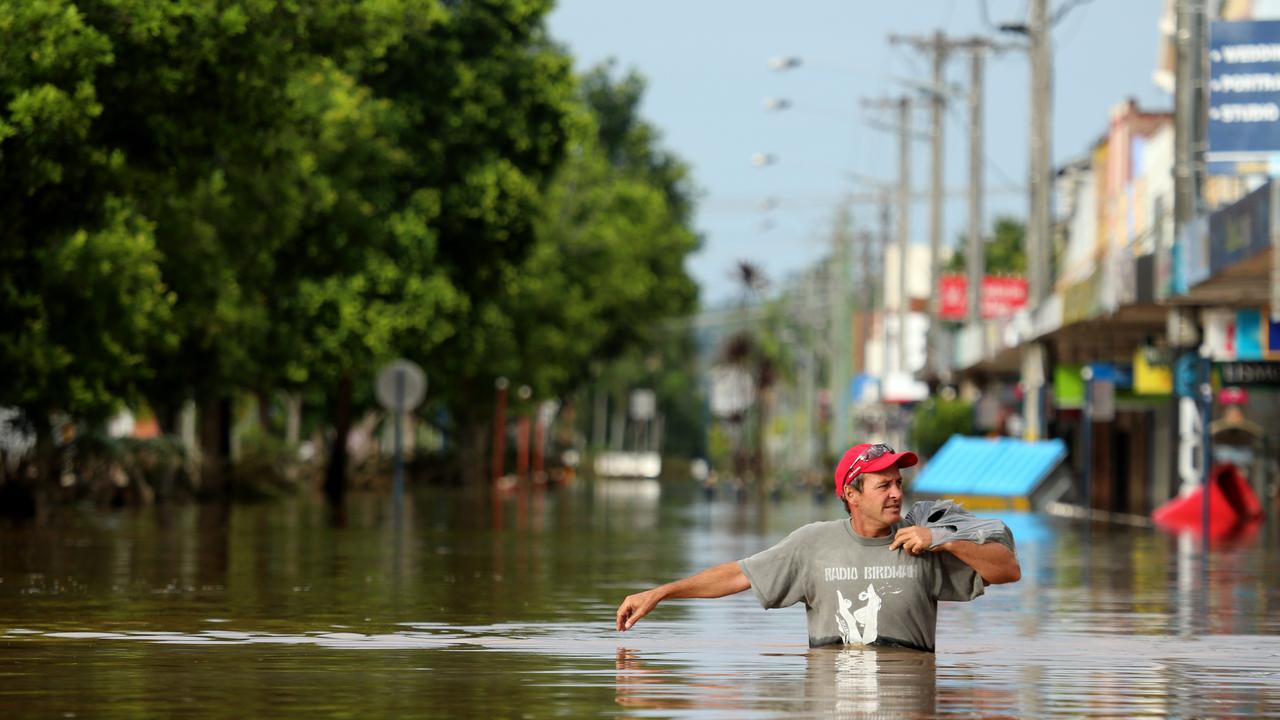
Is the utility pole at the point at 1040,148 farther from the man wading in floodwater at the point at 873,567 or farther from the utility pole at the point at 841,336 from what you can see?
the utility pole at the point at 841,336

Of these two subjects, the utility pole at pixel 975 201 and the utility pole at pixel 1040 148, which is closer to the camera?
the utility pole at pixel 1040 148

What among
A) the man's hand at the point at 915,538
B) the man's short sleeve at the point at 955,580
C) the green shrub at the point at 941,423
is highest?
the green shrub at the point at 941,423

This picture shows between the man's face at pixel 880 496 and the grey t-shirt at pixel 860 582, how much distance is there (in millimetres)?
176

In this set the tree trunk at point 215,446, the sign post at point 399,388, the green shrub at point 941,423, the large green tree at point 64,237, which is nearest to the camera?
the large green tree at point 64,237

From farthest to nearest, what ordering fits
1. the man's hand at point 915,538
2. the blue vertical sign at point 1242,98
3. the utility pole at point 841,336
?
the utility pole at point 841,336
the blue vertical sign at point 1242,98
the man's hand at point 915,538

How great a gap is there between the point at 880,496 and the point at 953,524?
0.36 meters

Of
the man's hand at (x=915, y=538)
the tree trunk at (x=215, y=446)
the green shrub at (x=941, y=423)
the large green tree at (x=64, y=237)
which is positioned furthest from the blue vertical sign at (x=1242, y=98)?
the green shrub at (x=941, y=423)

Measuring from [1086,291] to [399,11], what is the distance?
1617cm

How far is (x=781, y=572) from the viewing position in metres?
11.9

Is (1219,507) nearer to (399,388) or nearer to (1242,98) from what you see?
(1242,98)

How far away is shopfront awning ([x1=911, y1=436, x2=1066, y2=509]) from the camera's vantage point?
53500 mm

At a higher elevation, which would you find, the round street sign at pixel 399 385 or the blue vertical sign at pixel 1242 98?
the blue vertical sign at pixel 1242 98

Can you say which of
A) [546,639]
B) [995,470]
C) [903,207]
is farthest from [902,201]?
[546,639]

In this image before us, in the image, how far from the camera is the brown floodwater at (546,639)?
1127 centimetres
